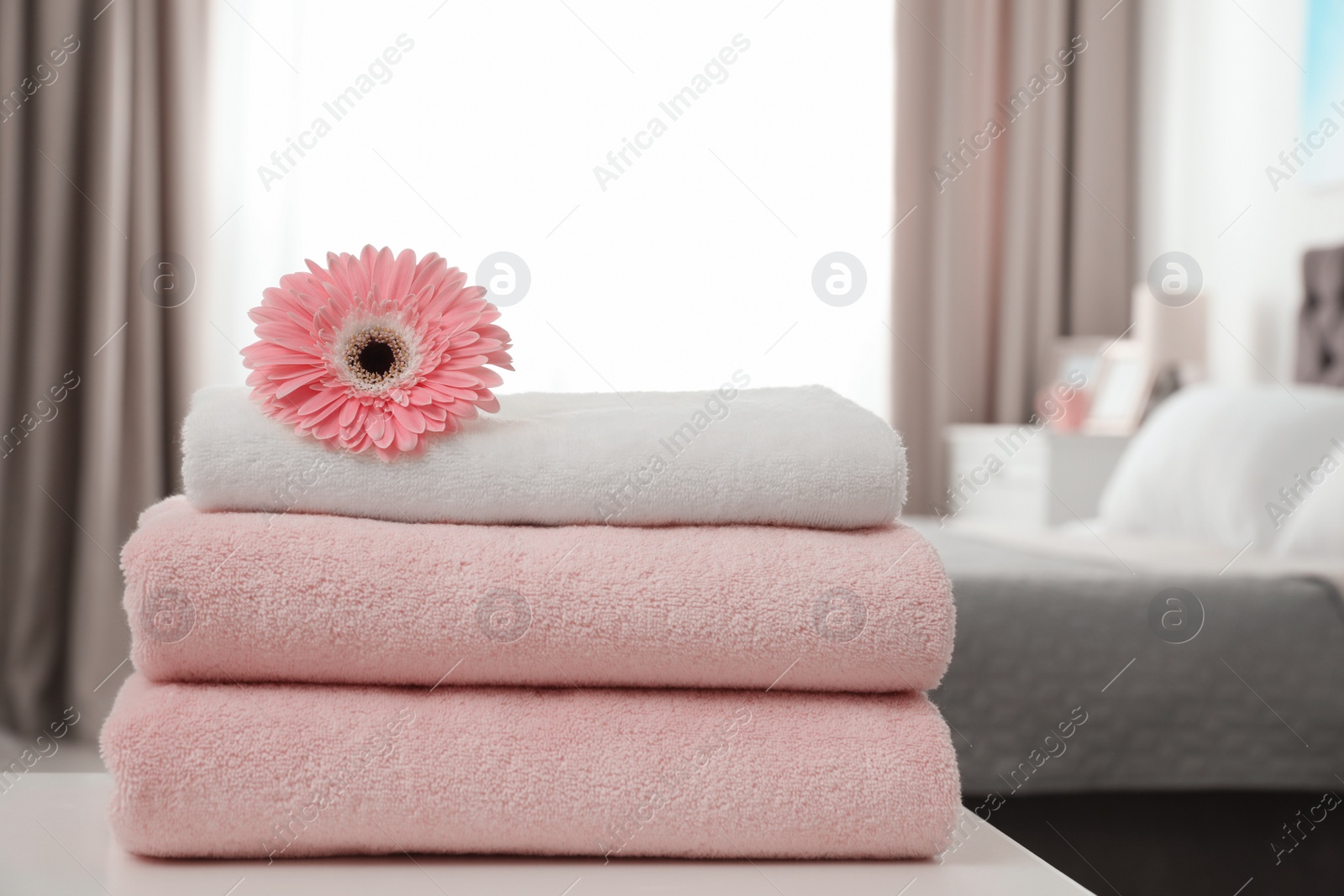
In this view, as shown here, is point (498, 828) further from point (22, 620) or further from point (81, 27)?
point (81, 27)

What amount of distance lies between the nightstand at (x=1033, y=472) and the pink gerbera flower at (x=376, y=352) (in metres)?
2.57

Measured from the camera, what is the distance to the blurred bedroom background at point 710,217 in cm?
281

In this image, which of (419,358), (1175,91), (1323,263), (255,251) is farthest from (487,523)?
(1175,91)

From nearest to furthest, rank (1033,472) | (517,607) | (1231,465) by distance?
1. (517,607)
2. (1231,465)
3. (1033,472)

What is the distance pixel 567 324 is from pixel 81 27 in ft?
4.74

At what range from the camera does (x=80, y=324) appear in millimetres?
2922

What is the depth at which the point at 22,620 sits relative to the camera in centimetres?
283

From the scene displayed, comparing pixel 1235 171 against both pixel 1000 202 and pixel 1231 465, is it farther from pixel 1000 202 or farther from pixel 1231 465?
pixel 1231 465

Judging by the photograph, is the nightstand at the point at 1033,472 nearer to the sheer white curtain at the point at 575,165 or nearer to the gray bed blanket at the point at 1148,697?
the sheer white curtain at the point at 575,165

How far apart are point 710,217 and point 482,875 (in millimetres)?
2816

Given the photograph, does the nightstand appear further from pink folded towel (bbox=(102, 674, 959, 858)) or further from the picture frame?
pink folded towel (bbox=(102, 674, 959, 858))

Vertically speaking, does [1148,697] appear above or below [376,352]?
below

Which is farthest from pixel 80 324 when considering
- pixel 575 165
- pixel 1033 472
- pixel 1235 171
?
pixel 1235 171

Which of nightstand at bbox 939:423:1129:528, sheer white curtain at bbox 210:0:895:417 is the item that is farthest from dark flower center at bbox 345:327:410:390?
nightstand at bbox 939:423:1129:528
